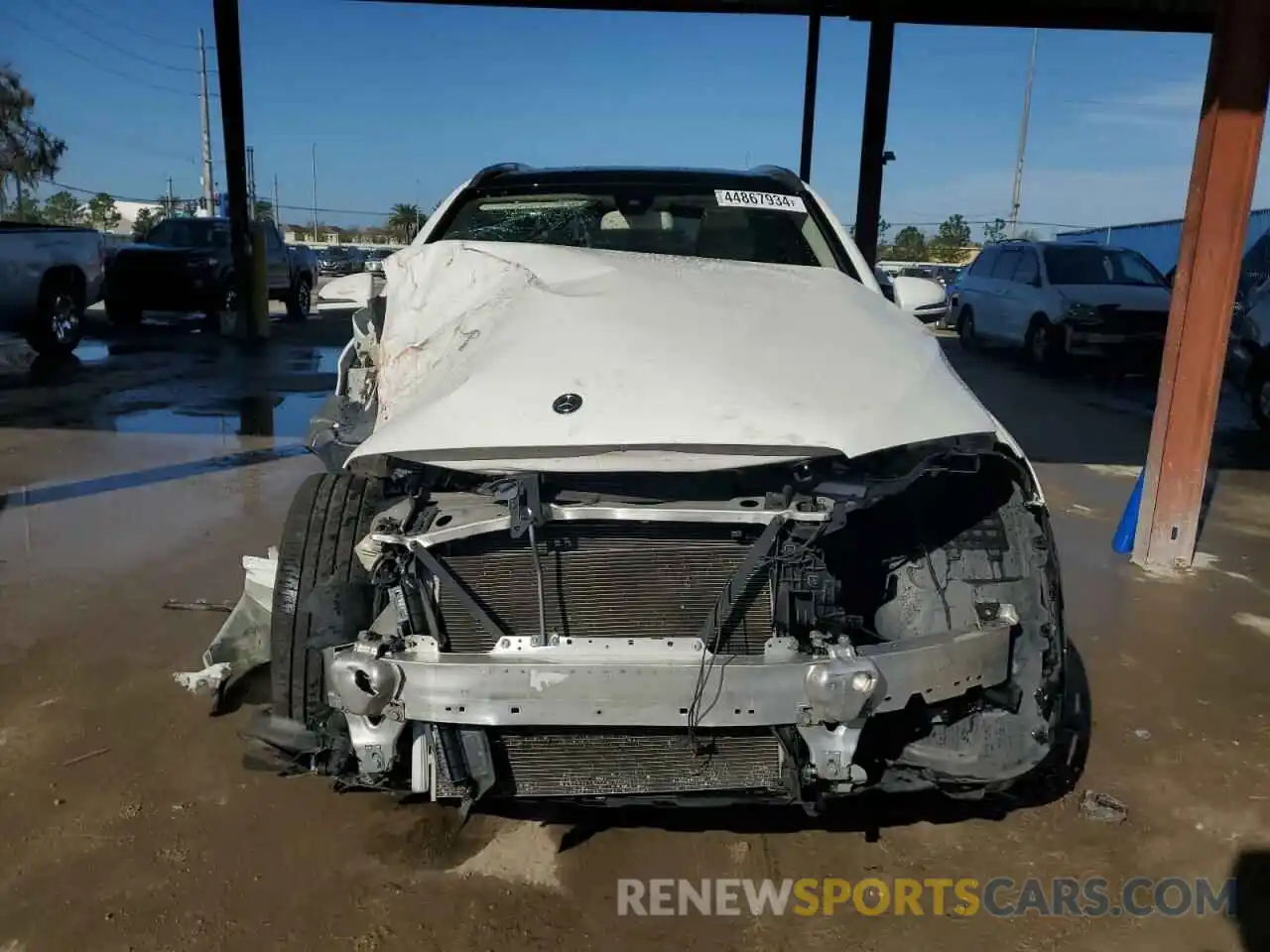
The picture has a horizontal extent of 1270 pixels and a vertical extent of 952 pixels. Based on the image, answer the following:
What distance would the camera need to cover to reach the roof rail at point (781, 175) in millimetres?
4312

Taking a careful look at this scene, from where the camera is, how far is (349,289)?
157 inches

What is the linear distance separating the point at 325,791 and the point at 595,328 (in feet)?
5.48

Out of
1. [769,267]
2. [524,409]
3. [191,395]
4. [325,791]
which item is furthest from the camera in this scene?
[191,395]

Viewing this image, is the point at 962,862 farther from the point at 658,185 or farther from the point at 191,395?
the point at 191,395

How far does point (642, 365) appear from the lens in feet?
8.36

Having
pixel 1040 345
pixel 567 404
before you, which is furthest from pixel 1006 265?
pixel 567 404

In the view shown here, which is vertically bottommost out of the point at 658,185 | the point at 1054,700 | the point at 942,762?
the point at 942,762

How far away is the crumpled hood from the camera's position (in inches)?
91.5

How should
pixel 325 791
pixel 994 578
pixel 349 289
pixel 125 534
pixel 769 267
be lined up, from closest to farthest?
pixel 994 578
pixel 325 791
pixel 769 267
pixel 349 289
pixel 125 534

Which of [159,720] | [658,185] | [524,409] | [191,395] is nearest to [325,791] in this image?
[159,720]

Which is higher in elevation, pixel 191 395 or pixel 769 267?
pixel 769 267

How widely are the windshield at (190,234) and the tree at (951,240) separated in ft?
113

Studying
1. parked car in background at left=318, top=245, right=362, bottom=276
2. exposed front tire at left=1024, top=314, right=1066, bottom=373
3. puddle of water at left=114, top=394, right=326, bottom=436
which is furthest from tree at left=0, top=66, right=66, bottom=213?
exposed front tire at left=1024, top=314, right=1066, bottom=373

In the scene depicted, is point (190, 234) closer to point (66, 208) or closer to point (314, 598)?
point (314, 598)
